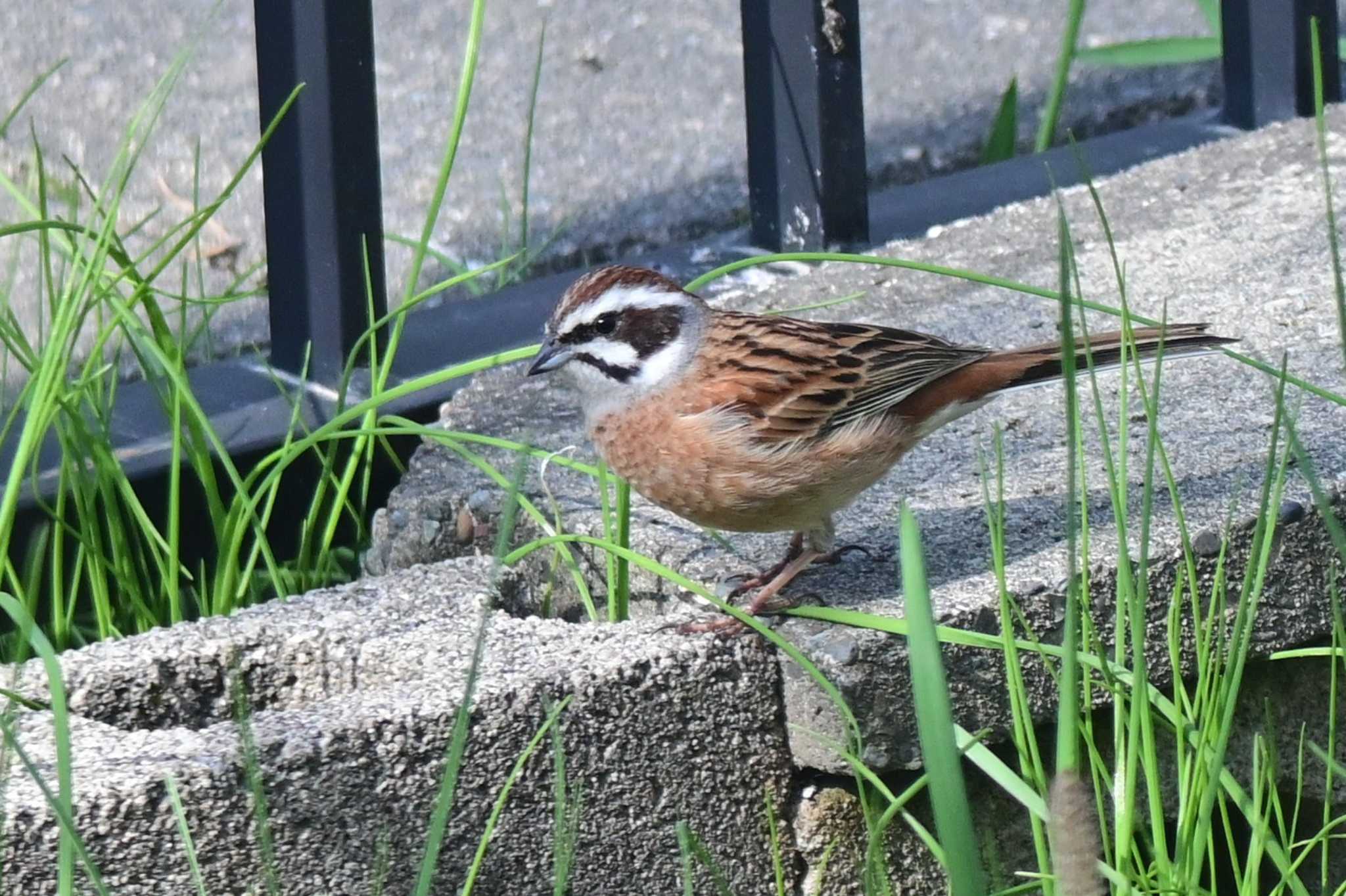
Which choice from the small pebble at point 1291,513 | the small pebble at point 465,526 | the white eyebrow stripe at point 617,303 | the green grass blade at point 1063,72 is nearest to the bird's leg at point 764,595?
the white eyebrow stripe at point 617,303

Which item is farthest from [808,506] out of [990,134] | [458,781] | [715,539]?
[990,134]

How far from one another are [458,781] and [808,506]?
2.66 feet

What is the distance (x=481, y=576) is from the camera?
318 cm

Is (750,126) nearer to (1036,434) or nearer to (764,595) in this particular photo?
(1036,434)

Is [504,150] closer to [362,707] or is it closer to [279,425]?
[279,425]

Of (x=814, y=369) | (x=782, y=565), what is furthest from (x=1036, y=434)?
(x=782, y=565)

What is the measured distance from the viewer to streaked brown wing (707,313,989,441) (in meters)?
3.21

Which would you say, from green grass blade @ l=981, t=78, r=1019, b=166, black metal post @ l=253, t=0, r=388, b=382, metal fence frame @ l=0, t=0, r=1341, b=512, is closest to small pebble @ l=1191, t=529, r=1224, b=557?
metal fence frame @ l=0, t=0, r=1341, b=512

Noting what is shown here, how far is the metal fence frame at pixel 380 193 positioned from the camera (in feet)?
12.6

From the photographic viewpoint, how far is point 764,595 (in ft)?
9.77

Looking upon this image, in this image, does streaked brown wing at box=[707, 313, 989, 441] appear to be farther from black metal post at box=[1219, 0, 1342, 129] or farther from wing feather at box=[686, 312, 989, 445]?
black metal post at box=[1219, 0, 1342, 129]

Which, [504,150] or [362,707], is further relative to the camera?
[504,150]

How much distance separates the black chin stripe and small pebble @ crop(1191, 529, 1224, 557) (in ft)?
3.21

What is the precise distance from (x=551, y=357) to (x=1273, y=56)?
297 cm
